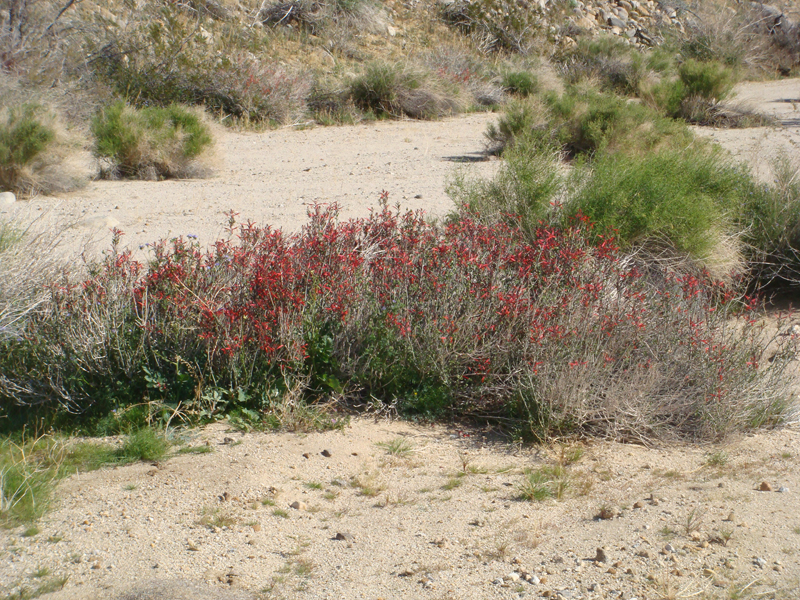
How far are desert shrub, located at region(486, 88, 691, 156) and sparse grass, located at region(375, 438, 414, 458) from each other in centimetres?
747

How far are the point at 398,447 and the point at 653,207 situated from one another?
377 centimetres

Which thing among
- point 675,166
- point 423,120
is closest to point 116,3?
point 423,120

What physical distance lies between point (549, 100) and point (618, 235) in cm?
721

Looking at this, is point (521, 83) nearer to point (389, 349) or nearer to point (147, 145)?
point (147, 145)

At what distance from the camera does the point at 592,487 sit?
3.70 meters

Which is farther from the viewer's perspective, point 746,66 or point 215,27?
point 746,66

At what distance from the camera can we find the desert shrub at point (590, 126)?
1111 centimetres

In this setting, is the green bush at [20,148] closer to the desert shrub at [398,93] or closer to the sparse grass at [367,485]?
the sparse grass at [367,485]

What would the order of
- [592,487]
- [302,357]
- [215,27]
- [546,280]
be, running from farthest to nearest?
[215,27] < [546,280] < [302,357] < [592,487]

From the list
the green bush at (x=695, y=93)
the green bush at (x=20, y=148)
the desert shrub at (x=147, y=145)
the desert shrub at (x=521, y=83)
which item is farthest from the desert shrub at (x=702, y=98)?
the green bush at (x=20, y=148)

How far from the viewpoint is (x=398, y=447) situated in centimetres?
406

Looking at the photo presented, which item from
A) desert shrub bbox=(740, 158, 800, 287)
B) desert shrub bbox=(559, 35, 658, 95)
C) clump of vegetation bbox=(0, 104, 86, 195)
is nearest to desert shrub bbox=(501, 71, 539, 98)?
desert shrub bbox=(559, 35, 658, 95)

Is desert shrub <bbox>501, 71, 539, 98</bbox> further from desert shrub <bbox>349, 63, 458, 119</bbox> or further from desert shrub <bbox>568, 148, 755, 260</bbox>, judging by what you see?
desert shrub <bbox>568, 148, 755, 260</bbox>

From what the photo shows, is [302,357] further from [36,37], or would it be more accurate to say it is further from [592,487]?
[36,37]
